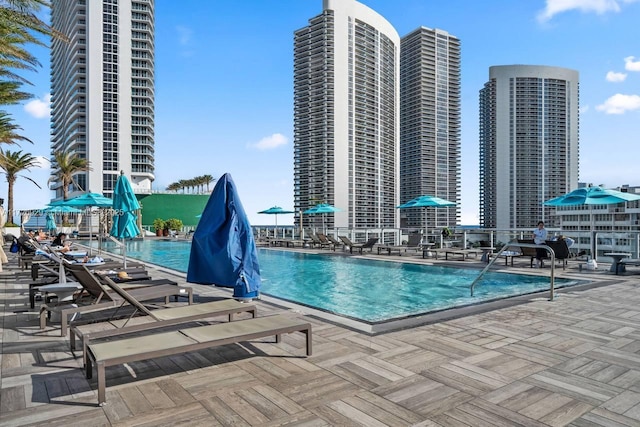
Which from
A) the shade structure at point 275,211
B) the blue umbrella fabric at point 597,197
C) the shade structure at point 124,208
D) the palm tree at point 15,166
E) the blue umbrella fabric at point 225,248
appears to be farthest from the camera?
the palm tree at point 15,166

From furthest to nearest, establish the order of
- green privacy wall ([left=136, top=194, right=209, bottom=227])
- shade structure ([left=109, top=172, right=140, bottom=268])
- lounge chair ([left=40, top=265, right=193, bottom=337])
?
1. green privacy wall ([left=136, top=194, right=209, bottom=227])
2. shade structure ([left=109, top=172, right=140, bottom=268])
3. lounge chair ([left=40, top=265, right=193, bottom=337])

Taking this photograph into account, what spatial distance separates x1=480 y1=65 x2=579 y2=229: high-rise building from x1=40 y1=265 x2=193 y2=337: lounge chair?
3458 inches

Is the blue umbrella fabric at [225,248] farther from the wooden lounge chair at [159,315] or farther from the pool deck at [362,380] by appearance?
the pool deck at [362,380]

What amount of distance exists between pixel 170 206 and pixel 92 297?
197 feet

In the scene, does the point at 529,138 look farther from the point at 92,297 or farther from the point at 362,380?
the point at 362,380

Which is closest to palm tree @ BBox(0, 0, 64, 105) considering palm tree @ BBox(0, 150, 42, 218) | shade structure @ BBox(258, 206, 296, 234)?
shade structure @ BBox(258, 206, 296, 234)

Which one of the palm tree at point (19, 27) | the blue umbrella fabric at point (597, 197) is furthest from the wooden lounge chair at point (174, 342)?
the blue umbrella fabric at point (597, 197)

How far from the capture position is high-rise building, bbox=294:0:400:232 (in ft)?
200

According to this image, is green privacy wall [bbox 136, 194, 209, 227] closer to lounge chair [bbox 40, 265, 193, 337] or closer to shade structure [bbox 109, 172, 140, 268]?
shade structure [bbox 109, 172, 140, 268]

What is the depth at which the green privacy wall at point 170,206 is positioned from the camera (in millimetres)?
61094

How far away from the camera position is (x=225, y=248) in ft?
17.5

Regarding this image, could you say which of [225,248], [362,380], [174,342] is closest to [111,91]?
[225,248]

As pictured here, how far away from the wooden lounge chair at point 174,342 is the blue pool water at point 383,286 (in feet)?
6.51

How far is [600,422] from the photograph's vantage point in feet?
8.56
